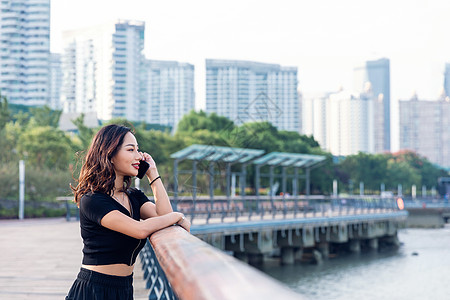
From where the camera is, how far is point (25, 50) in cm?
13000

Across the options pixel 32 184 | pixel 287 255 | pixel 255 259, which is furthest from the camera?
pixel 32 184

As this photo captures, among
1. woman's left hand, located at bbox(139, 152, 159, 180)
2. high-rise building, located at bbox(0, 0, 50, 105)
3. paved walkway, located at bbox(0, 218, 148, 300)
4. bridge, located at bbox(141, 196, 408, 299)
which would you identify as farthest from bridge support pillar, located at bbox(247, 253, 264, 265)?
high-rise building, located at bbox(0, 0, 50, 105)

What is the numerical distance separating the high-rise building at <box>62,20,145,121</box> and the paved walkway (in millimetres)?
115814

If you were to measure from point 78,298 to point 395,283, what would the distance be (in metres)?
25.2

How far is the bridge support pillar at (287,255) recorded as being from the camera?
30609mm

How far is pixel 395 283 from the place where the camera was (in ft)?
87.0

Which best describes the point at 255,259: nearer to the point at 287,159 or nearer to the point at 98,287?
the point at 287,159

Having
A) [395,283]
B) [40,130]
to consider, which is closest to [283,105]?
[40,130]

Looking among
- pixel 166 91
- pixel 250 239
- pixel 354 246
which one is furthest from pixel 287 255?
pixel 166 91

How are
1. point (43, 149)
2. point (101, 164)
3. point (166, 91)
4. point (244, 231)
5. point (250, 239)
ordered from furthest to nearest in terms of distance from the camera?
point (166, 91)
point (43, 149)
point (250, 239)
point (244, 231)
point (101, 164)

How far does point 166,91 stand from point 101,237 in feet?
459

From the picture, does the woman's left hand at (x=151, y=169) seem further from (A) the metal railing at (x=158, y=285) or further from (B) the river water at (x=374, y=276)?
(B) the river water at (x=374, y=276)

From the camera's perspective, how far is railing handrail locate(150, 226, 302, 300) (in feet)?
3.59

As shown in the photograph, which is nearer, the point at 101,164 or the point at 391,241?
the point at 101,164
